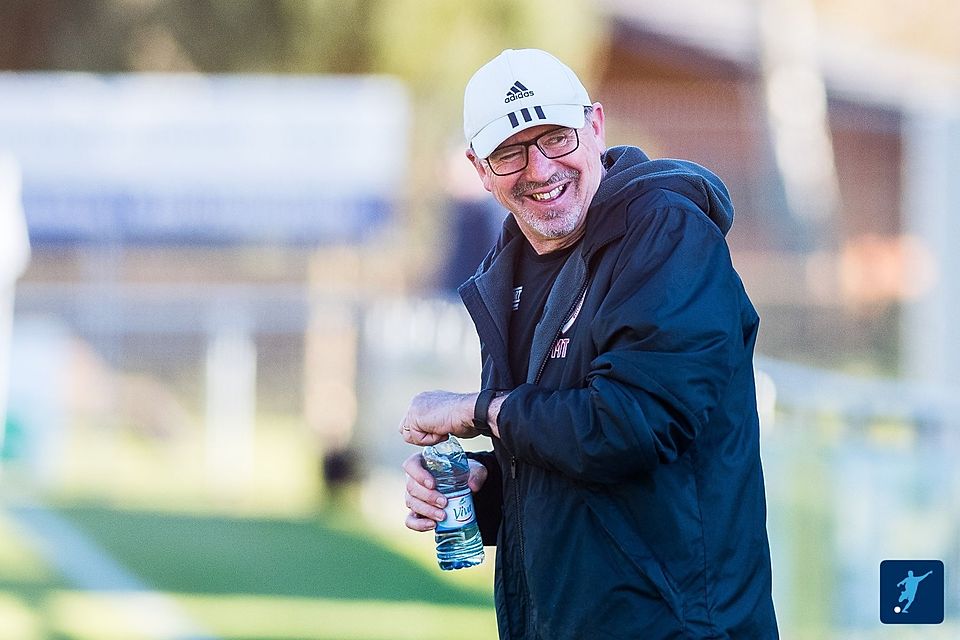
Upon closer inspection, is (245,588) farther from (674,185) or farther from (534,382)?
(674,185)

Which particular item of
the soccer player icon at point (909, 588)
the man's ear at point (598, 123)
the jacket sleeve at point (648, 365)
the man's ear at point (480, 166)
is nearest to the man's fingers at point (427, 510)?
the jacket sleeve at point (648, 365)

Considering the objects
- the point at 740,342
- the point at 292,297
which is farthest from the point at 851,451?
the point at 292,297

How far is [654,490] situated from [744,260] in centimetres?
1838

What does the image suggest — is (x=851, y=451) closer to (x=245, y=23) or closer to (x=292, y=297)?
(x=292, y=297)

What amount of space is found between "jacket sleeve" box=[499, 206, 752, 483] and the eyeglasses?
0.81ft

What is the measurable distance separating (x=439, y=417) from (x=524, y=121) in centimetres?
62

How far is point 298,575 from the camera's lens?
10.9 metres

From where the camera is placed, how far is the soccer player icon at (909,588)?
4137mm

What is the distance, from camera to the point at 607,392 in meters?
3.16

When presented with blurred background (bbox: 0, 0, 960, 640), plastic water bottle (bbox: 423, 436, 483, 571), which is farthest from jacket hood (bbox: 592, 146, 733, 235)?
blurred background (bbox: 0, 0, 960, 640)

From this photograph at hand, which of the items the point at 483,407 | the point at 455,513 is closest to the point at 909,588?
the point at 455,513

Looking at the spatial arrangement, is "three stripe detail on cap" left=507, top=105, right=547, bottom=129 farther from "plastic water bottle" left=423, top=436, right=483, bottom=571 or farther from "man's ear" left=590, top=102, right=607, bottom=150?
"plastic water bottle" left=423, top=436, right=483, bottom=571

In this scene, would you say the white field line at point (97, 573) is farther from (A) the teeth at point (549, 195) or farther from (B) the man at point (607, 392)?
(A) the teeth at point (549, 195)

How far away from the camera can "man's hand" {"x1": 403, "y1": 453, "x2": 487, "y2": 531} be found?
12.1ft
